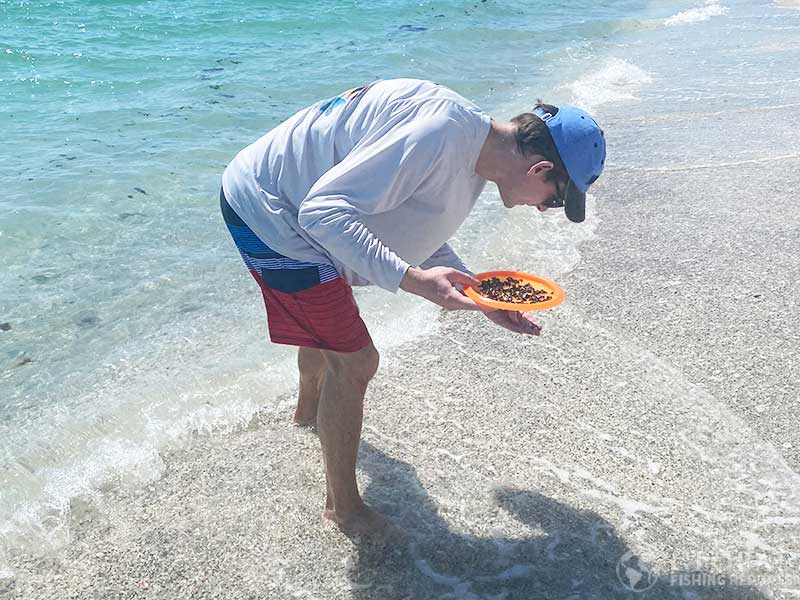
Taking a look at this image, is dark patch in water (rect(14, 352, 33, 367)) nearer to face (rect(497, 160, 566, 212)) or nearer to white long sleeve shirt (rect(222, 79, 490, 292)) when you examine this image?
white long sleeve shirt (rect(222, 79, 490, 292))

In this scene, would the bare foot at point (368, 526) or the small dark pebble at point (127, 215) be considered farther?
the small dark pebble at point (127, 215)

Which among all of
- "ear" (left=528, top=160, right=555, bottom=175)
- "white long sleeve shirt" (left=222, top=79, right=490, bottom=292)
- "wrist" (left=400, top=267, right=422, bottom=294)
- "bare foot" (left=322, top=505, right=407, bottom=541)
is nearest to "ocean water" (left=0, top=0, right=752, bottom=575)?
"bare foot" (left=322, top=505, right=407, bottom=541)

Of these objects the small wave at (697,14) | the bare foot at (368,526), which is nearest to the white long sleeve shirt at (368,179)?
the bare foot at (368,526)

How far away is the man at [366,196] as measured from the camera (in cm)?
264

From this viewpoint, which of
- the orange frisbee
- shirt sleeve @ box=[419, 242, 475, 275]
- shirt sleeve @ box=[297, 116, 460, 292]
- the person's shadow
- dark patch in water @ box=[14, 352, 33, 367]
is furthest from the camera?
dark patch in water @ box=[14, 352, 33, 367]

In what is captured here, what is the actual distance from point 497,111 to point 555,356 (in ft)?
21.4

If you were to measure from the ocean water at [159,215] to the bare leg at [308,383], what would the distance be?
0.34 meters

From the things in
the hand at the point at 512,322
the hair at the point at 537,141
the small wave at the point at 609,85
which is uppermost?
the hair at the point at 537,141

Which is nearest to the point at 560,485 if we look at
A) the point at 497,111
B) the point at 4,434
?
the point at 4,434

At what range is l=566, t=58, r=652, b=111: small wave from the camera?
416 inches

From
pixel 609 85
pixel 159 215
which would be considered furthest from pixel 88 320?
pixel 609 85

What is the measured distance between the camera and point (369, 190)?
2646 mm

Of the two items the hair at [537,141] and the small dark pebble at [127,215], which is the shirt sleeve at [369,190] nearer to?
the hair at [537,141]

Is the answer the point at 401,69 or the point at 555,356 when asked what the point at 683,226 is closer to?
the point at 555,356
